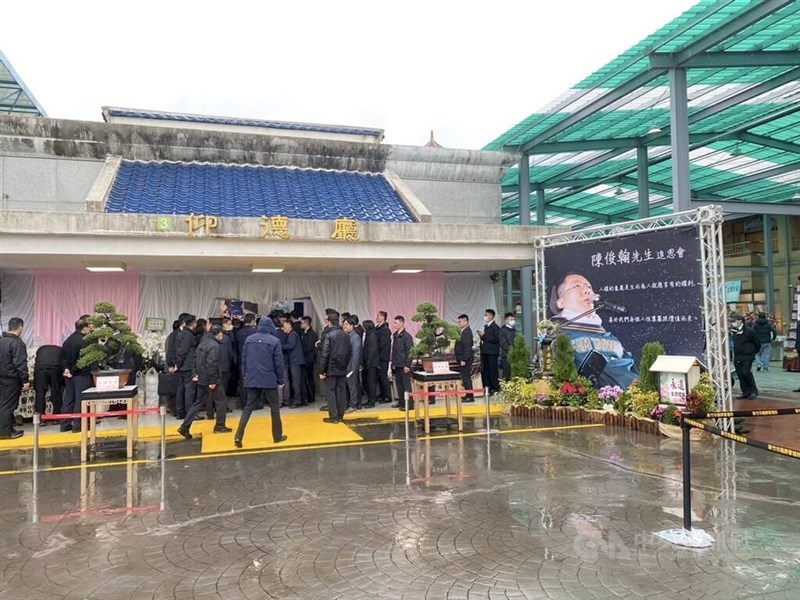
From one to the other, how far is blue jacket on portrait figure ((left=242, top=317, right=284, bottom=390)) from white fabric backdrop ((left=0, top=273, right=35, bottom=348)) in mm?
5599

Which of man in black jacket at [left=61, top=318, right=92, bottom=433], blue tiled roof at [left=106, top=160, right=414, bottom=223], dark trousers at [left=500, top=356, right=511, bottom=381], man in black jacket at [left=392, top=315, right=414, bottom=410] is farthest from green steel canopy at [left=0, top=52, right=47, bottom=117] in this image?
dark trousers at [left=500, top=356, right=511, bottom=381]

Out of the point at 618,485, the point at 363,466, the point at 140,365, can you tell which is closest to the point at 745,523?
the point at 618,485

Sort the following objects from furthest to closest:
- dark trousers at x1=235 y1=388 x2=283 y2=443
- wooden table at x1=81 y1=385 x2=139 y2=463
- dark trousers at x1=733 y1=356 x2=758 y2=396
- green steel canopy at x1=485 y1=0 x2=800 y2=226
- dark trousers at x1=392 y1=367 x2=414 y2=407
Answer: dark trousers at x1=733 y1=356 x2=758 y2=396, green steel canopy at x1=485 y1=0 x2=800 y2=226, dark trousers at x1=392 y1=367 x2=414 y2=407, dark trousers at x1=235 y1=388 x2=283 y2=443, wooden table at x1=81 y1=385 x2=139 y2=463

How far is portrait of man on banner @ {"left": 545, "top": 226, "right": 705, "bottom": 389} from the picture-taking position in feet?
28.0

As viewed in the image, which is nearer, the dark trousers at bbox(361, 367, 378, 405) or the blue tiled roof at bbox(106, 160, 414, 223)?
the blue tiled roof at bbox(106, 160, 414, 223)

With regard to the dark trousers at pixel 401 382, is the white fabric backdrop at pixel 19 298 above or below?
above

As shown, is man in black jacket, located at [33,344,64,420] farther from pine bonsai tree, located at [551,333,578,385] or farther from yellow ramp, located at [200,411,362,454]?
pine bonsai tree, located at [551,333,578,385]

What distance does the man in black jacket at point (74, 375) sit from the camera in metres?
8.99

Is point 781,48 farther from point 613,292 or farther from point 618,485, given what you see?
point 618,485

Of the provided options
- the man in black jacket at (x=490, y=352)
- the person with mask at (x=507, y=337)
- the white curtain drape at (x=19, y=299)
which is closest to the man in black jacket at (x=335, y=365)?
the man in black jacket at (x=490, y=352)

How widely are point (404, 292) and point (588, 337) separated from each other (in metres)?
4.47

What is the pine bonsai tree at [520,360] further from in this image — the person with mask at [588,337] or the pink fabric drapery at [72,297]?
the pink fabric drapery at [72,297]

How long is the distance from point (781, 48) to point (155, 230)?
40.9 feet

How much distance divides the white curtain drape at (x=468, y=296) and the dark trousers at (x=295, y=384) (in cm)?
388
